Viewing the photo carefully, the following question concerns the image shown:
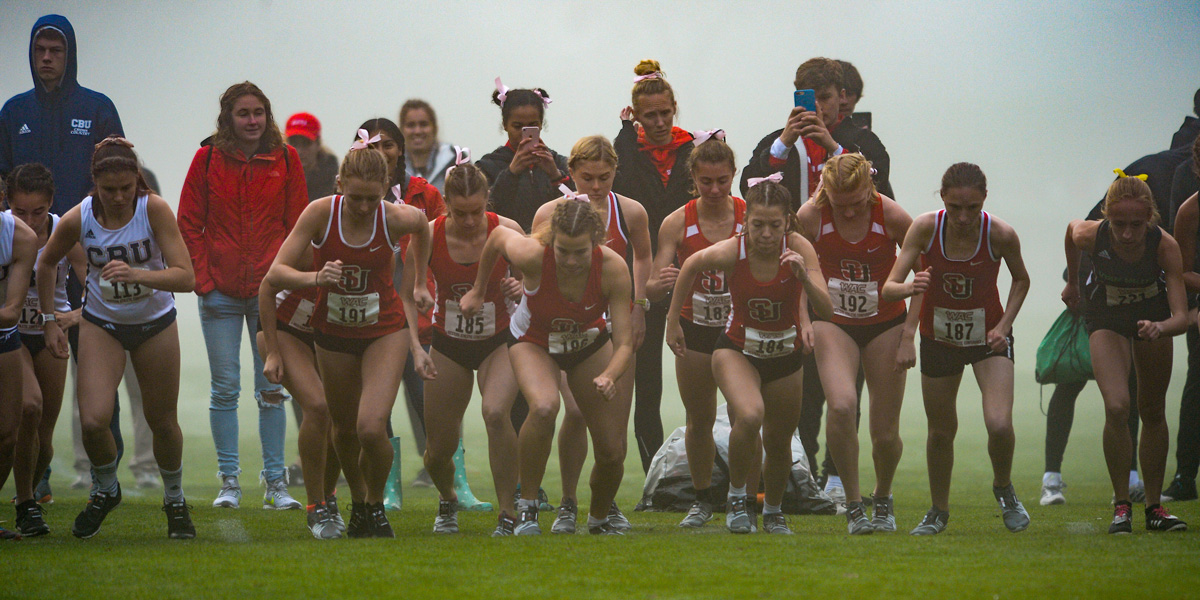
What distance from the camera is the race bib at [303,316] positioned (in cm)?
509

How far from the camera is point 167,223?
501cm

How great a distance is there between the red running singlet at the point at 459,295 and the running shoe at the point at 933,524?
6.77 ft

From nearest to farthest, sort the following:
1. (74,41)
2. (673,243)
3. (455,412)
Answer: (455,412), (673,243), (74,41)

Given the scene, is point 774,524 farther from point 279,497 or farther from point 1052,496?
point 279,497

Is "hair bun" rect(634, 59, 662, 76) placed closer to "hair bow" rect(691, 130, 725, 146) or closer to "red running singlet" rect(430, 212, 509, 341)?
"hair bow" rect(691, 130, 725, 146)

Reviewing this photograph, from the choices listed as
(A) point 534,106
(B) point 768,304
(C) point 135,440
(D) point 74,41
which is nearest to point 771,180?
(B) point 768,304

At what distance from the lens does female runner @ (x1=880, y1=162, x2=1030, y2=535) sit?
5.11 meters

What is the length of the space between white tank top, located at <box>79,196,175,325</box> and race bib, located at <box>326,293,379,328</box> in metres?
0.75

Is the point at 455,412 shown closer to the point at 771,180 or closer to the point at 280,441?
the point at 280,441

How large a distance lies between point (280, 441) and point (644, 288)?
6.95 ft

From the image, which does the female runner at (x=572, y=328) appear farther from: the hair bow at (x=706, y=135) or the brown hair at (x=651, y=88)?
the brown hair at (x=651, y=88)

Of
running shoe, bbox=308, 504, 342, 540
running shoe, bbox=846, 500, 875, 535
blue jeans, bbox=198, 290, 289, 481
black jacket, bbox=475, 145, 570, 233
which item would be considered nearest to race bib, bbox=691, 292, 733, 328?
running shoe, bbox=846, 500, 875, 535

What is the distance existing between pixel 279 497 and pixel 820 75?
142 inches

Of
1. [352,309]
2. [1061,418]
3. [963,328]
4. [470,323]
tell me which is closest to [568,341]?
[470,323]
